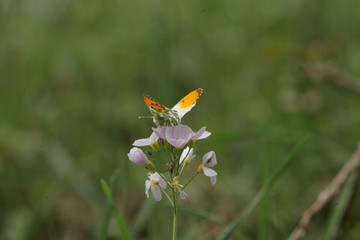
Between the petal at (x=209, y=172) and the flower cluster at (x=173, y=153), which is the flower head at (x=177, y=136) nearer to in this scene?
the flower cluster at (x=173, y=153)

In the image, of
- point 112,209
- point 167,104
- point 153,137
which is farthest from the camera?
point 167,104

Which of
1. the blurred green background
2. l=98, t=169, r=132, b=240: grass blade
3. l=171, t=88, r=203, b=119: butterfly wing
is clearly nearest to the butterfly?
l=171, t=88, r=203, b=119: butterfly wing

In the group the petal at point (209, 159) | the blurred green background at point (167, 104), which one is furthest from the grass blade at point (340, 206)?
the petal at point (209, 159)

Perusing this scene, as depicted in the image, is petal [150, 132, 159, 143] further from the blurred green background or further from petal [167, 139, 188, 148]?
the blurred green background

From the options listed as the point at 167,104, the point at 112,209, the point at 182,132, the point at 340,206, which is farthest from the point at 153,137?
the point at 167,104

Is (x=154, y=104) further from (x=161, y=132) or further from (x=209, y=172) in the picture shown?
(x=209, y=172)

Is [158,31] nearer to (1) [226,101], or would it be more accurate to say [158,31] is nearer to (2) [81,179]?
(1) [226,101]

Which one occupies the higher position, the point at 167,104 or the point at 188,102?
the point at 188,102
